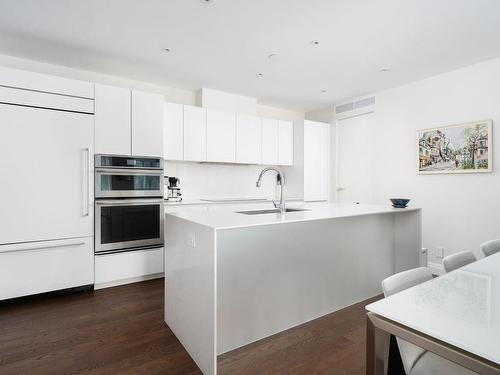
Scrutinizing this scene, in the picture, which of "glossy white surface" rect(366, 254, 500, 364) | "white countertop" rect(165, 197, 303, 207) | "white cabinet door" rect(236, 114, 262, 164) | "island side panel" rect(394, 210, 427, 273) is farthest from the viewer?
"white cabinet door" rect(236, 114, 262, 164)

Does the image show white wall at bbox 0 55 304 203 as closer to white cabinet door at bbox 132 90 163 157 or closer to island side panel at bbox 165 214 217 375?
white cabinet door at bbox 132 90 163 157

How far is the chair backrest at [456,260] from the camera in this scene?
151cm

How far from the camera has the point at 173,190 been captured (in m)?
4.04

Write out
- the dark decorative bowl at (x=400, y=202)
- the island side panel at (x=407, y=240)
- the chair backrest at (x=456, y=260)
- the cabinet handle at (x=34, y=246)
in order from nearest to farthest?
1. the chair backrest at (x=456, y=260)
2. the cabinet handle at (x=34, y=246)
3. the dark decorative bowl at (x=400, y=202)
4. the island side panel at (x=407, y=240)

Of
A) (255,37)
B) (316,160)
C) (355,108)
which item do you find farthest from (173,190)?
(355,108)

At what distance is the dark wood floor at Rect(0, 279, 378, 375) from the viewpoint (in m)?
1.72

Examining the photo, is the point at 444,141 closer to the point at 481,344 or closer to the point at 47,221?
the point at 481,344

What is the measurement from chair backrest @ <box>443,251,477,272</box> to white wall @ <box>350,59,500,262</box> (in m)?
2.08

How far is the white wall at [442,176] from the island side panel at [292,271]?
122 cm

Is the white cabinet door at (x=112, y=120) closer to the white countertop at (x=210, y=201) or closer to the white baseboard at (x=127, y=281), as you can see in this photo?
the white countertop at (x=210, y=201)

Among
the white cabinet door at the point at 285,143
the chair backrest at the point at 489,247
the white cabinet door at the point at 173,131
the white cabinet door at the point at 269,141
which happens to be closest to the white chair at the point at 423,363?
the chair backrest at the point at 489,247

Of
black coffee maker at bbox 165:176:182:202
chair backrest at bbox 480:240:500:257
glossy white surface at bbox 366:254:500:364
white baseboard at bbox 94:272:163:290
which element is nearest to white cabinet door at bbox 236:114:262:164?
black coffee maker at bbox 165:176:182:202

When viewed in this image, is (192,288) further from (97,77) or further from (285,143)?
(285,143)

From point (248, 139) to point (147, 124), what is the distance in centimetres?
169
